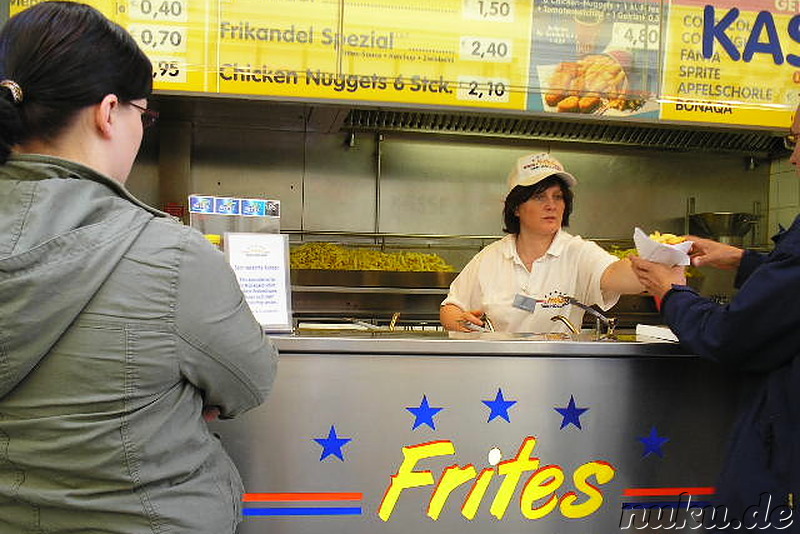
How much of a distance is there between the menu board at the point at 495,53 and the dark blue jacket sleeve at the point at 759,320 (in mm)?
1431

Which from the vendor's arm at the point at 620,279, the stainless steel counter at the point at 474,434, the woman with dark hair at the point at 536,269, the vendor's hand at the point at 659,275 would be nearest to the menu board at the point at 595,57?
the woman with dark hair at the point at 536,269

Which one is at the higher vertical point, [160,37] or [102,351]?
[160,37]

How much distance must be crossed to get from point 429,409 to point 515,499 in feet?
1.14

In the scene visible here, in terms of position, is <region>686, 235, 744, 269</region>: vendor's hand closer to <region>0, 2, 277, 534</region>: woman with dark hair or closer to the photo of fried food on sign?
the photo of fried food on sign

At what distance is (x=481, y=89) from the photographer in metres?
2.97

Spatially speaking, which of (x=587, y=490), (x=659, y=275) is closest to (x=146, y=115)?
(x=659, y=275)

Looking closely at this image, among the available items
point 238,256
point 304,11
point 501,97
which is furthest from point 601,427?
point 304,11

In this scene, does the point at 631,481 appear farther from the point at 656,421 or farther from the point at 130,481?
the point at 130,481

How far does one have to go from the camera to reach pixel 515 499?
78.2 inches

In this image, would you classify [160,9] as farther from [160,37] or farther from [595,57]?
[595,57]

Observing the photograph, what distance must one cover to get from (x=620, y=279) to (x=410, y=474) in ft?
3.96

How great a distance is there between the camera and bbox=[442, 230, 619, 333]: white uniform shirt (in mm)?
2871

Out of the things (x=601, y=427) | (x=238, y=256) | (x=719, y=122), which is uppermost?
(x=719, y=122)

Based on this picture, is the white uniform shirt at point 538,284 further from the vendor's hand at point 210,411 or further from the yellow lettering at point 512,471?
the vendor's hand at point 210,411
